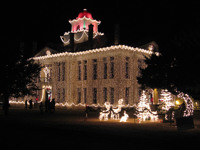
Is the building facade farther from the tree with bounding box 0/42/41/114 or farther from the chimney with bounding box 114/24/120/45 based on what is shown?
the tree with bounding box 0/42/41/114

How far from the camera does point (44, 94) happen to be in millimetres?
45406

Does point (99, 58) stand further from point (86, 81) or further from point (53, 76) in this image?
point (53, 76)

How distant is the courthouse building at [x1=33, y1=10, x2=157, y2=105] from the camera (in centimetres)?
3669

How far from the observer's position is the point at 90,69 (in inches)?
1574

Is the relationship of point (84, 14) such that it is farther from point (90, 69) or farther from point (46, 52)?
point (90, 69)

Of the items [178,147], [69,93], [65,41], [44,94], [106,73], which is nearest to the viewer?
[178,147]

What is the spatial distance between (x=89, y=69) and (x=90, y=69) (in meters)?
0.17

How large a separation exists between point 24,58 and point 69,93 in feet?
45.5

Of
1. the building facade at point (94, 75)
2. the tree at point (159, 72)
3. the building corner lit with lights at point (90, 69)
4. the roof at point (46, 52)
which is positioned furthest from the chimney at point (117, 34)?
the tree at point (159, 72)

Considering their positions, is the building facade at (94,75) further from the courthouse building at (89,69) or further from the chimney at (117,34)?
the chimney at (117,34)

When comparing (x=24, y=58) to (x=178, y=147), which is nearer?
(x=178, y=147)

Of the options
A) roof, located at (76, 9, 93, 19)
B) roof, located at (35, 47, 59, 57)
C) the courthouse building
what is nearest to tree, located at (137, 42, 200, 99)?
the courthouse building

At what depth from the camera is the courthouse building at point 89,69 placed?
3669 centimetres

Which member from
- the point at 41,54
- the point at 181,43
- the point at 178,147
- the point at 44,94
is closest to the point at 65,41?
the point at 41,54
